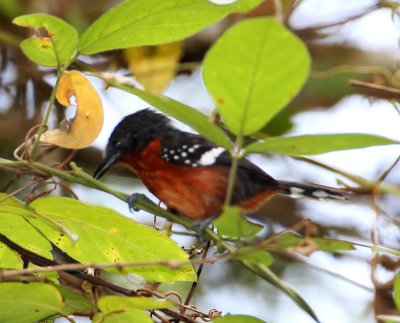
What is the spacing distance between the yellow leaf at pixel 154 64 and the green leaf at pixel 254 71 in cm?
156

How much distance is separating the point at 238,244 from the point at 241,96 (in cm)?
23

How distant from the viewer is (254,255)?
115cm

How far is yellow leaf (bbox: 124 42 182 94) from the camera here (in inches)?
109

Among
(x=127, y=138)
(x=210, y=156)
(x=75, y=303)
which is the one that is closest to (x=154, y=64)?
(x=127, y=138)

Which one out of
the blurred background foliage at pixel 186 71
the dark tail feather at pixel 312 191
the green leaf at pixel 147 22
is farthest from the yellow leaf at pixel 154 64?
the green leaf at pixel 147 22

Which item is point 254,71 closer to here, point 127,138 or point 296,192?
point 296,192

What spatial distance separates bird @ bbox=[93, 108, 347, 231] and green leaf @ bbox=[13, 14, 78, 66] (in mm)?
445

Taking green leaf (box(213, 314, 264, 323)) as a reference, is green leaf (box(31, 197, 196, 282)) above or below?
above

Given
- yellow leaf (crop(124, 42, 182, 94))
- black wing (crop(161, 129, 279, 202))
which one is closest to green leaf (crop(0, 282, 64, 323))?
black wing (crop(161, 129, 279, 202))

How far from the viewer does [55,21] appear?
4.45 feet

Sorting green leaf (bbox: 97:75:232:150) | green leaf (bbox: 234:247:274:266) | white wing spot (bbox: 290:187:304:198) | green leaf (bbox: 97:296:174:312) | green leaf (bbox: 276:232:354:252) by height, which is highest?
white wing spot (bbox: 290:187:304:198)

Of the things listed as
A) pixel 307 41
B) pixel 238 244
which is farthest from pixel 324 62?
pixel 238 244

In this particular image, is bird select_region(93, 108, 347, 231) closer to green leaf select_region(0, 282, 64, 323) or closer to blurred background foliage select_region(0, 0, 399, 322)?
green leaf select_region(0, 282, 64, 323)

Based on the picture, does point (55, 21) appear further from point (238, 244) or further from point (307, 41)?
point (307, 41)
